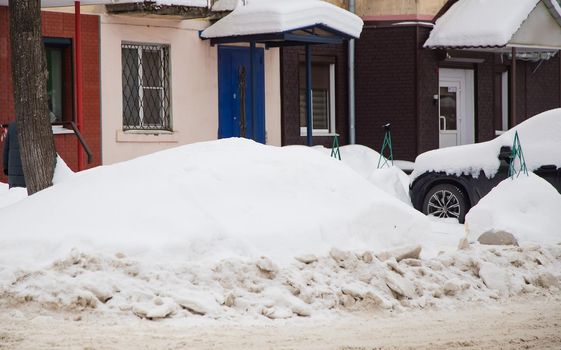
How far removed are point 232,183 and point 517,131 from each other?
6657mm

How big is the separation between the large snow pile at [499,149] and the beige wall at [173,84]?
614 cm

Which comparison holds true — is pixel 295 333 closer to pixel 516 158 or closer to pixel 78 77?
pixel 516 158

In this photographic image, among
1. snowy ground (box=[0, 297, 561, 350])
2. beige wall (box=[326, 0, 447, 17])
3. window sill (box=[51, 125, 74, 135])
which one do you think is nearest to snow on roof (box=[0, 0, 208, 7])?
window sill (box=[51, 125, 74, 135])

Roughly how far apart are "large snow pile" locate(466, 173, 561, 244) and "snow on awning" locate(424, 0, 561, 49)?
35.3 feet

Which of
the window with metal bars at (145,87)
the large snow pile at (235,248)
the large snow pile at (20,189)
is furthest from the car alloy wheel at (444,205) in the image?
the window with metal bars at (145,87)

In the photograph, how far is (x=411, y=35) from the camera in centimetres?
2603

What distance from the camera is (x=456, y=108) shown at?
92.3ft

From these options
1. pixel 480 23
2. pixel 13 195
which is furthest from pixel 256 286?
pixel 480 23

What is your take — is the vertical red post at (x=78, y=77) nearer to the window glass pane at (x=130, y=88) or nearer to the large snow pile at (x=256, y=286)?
the window glass pane at (x=130, y=88)

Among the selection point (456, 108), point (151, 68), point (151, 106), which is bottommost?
point (456, 108)

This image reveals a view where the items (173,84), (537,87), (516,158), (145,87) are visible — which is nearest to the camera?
(516,158)

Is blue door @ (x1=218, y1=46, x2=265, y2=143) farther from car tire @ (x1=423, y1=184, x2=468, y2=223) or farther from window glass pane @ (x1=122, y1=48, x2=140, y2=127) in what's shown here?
car tire @ (x1=423, y1=184, x2=468, y2=223)

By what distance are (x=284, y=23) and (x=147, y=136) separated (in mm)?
3138

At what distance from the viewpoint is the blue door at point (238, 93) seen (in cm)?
2320
